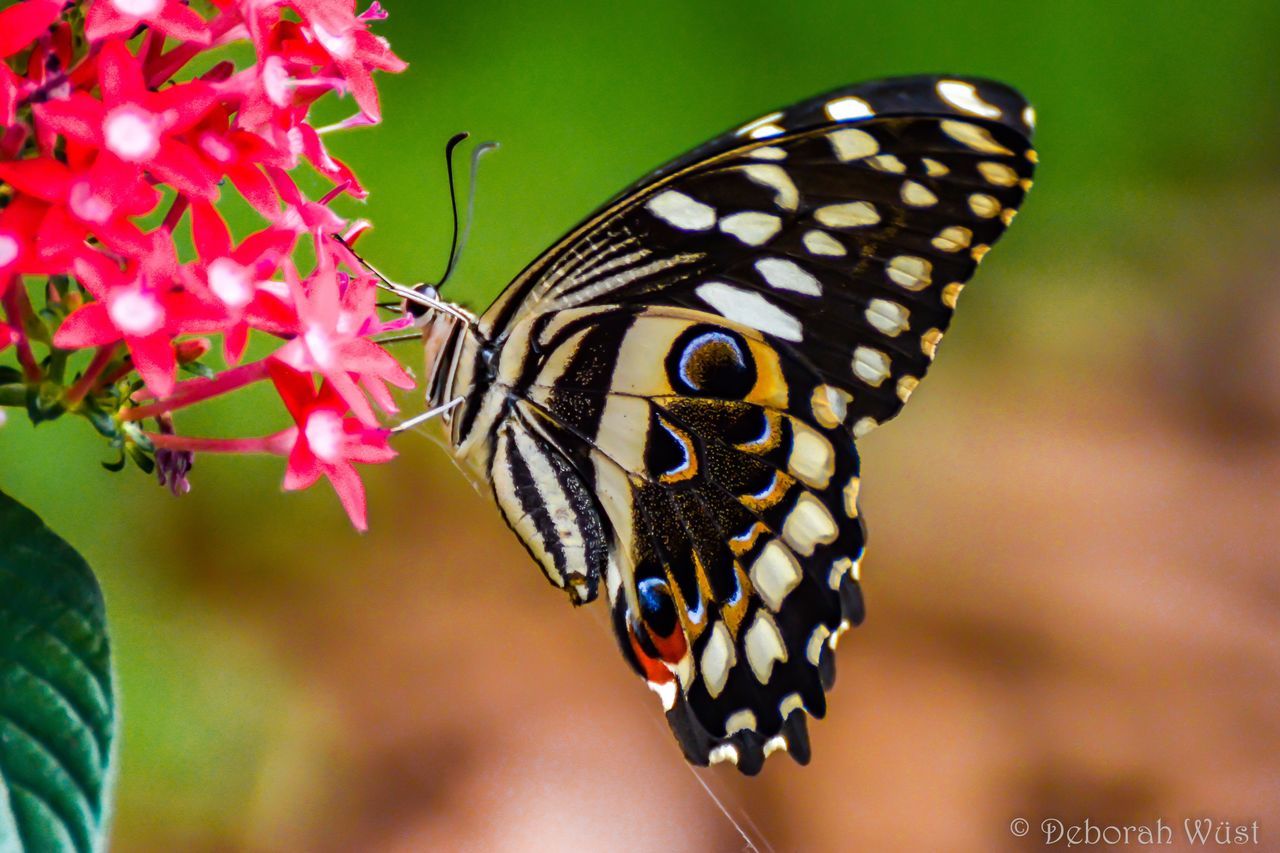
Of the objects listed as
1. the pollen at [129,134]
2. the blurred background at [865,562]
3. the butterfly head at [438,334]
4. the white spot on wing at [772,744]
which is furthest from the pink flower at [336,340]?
the blurred background at [865,562]

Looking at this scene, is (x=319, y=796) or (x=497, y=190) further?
(x=497, y=190)

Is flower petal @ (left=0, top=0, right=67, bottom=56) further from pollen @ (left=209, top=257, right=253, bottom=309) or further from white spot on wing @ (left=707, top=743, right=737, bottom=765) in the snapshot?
white spot on wing @ (left=707, top=743, right=737, bottom=765)

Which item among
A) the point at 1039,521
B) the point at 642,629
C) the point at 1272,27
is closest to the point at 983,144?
the point at 642,629

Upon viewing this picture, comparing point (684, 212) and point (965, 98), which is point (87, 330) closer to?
point (684, 212)

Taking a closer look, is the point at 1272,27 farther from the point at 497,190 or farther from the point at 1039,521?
the point at 497,190

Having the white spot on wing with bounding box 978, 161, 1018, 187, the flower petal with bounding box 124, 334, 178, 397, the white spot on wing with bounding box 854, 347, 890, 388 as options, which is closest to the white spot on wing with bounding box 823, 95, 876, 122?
the white spot on wing with bounding box 978, 161, 1018, 187

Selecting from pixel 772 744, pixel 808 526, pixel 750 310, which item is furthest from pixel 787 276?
pixel 772 744
